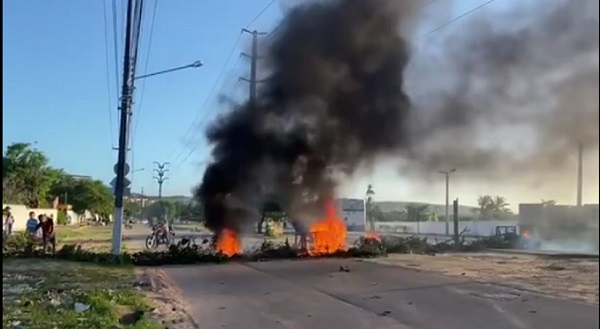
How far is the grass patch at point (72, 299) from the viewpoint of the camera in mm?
7078

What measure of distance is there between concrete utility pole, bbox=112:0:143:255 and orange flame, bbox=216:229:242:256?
4.56 m

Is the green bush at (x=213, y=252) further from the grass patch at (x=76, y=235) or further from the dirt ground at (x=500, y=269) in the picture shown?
the grass patch at (x=76, y=235)

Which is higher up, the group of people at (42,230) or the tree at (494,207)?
the tree at (494,207)

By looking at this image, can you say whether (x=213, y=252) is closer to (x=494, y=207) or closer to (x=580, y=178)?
(x=494, y=207)

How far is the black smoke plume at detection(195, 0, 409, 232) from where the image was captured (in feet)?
34.5

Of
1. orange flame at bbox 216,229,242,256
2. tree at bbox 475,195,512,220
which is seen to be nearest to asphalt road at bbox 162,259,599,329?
tree at bbox 475,195,512,220

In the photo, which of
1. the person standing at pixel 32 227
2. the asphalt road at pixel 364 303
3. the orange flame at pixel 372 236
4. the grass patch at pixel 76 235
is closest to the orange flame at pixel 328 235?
the orange flame at pixel 372 236

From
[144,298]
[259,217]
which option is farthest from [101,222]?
[144,298]

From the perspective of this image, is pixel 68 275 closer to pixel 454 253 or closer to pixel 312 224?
pixel 312 224

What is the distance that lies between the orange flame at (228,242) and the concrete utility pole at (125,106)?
4.56 meters

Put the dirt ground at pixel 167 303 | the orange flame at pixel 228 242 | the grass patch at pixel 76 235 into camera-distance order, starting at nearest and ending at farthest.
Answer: the dirt ground at pixel 167 303
the orange flame at pixel 228 242
the grass patch at pixel 76 235

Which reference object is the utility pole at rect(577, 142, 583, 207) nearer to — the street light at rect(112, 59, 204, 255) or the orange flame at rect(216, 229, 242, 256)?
the street light at rect(112, 59, 204, 255)

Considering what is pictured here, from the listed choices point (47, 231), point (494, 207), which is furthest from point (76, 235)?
point (494, 207)

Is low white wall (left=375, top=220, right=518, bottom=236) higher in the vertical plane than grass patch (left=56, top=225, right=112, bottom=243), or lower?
higher
